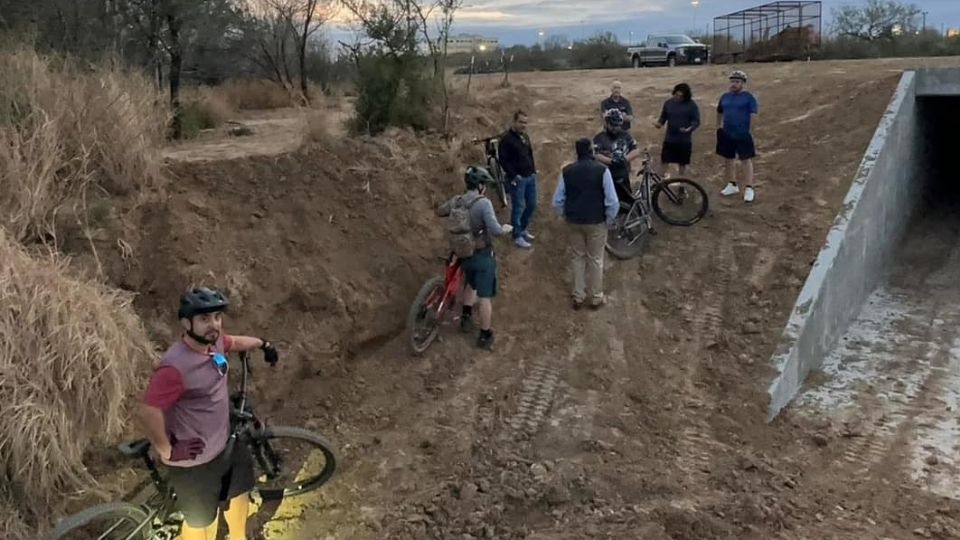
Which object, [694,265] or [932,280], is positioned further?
[932,280]

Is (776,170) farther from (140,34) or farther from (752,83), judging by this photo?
(140,34)

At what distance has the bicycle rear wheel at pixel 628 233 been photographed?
1088cm

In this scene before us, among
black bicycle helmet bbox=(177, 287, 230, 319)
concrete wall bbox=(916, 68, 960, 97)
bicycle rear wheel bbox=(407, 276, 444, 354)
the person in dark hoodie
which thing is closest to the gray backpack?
bicycle rear wheel bbox=(407, 276, 444, 354)

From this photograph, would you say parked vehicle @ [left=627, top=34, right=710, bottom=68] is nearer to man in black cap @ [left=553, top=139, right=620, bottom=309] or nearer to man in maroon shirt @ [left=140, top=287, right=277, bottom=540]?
man in black cap @ [left=553, top=139, right=620, bottom=309]

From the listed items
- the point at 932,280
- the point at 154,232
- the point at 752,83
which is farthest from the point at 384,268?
the point at 752,83

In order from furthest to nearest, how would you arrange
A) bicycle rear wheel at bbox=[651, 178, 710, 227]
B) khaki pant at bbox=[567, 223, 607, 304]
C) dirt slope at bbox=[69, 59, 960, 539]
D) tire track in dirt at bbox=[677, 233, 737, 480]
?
bicycle rear wheel at bbox=[651, 178, 710, 227]
khaki pant at bbox=[567, 223, 607, 304]
tire track in dirt at bbox=[677, 233, 737, 480]
dirt slope at bbox=[69, 59, 960, 539]

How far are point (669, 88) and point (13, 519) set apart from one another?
17284 millimetres

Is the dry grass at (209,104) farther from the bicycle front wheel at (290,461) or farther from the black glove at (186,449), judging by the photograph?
the black glove at (186,449)

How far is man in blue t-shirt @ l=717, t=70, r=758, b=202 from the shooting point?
11.5 m

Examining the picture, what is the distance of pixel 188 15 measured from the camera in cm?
1352

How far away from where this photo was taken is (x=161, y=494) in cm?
512

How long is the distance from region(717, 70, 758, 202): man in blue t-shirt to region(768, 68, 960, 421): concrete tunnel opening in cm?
153

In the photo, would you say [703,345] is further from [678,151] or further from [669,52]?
[669,52]

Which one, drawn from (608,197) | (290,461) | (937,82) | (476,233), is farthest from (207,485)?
(937,82)
